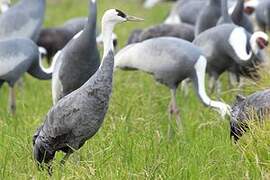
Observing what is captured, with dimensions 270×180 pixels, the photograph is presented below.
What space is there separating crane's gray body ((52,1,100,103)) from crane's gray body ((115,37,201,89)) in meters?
0.90

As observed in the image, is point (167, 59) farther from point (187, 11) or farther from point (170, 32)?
point (187, 11)

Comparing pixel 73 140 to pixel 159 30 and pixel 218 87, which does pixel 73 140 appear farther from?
pixel 159 30

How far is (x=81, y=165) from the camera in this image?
215 inches

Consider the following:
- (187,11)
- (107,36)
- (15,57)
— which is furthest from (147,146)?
(187,11)

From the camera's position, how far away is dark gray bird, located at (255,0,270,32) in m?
11.7

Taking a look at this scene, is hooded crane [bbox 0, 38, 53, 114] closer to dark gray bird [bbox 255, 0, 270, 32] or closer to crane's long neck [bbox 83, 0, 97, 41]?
crane's long neck [bbox 83, 0, 97, 41]

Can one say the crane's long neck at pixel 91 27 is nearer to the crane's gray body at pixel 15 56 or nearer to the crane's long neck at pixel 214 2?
the crane's gray body at pixel 15 56

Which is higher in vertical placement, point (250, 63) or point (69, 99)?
point (69, 99)

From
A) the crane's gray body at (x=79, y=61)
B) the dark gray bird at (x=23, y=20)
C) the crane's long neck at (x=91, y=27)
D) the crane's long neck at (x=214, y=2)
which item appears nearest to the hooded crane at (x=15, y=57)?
the crane's gray body at (x=79, y=61)

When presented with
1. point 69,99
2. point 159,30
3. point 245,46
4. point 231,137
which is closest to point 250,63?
point 245,46

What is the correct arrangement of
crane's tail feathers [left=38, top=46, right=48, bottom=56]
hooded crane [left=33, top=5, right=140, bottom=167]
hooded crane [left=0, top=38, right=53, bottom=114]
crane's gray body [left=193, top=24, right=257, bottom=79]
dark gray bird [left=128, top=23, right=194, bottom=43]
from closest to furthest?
hooded crane [left=33, top=5, right=140, bottom=167] → hooded crane [left=0, top=38, right=53, bottom=114] → crane's gray body [left=193, top=24, right=257, bottom=79] → dark gray bird [left=128, top=23, right=194, bottom=43] → crane's tail feathers [left=38, top=46, right=48, bottom=56]

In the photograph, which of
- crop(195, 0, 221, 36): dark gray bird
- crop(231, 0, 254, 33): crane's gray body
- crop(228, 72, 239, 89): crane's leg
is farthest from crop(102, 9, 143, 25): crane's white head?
crop(231, 0, 254, 33): crane's gray body

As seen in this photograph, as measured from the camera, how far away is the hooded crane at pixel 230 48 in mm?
8531

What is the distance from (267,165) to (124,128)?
1.49 meters
